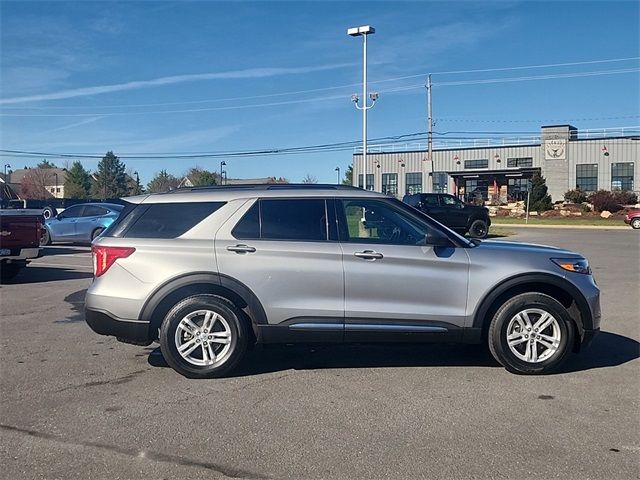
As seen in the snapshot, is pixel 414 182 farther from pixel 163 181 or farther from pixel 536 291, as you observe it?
pixel 536 291

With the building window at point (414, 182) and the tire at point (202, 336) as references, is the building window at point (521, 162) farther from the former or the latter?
the tire at point (202, 336)

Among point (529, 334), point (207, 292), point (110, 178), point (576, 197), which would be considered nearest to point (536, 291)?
point (529, 334)

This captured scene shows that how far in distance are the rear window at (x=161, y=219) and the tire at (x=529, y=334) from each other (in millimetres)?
2908

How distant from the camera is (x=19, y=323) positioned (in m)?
→ 8.23

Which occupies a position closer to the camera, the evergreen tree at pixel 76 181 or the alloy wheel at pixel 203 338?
the alloy wheel at pixel 203 338

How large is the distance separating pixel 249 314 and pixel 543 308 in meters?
2.73

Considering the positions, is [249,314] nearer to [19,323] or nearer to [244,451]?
[244,451]

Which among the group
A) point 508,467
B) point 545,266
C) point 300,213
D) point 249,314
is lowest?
point 508,467

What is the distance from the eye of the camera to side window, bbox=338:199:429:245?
5.87 metres

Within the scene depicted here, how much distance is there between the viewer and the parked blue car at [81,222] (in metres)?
19.9

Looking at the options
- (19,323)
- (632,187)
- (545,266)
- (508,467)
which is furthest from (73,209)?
(632,187)

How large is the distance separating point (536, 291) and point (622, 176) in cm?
6385

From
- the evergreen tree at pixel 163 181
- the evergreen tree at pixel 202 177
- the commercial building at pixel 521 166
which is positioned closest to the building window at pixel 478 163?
the commercial building at pixel 521 166

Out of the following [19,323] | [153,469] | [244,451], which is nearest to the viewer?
[153,469]
